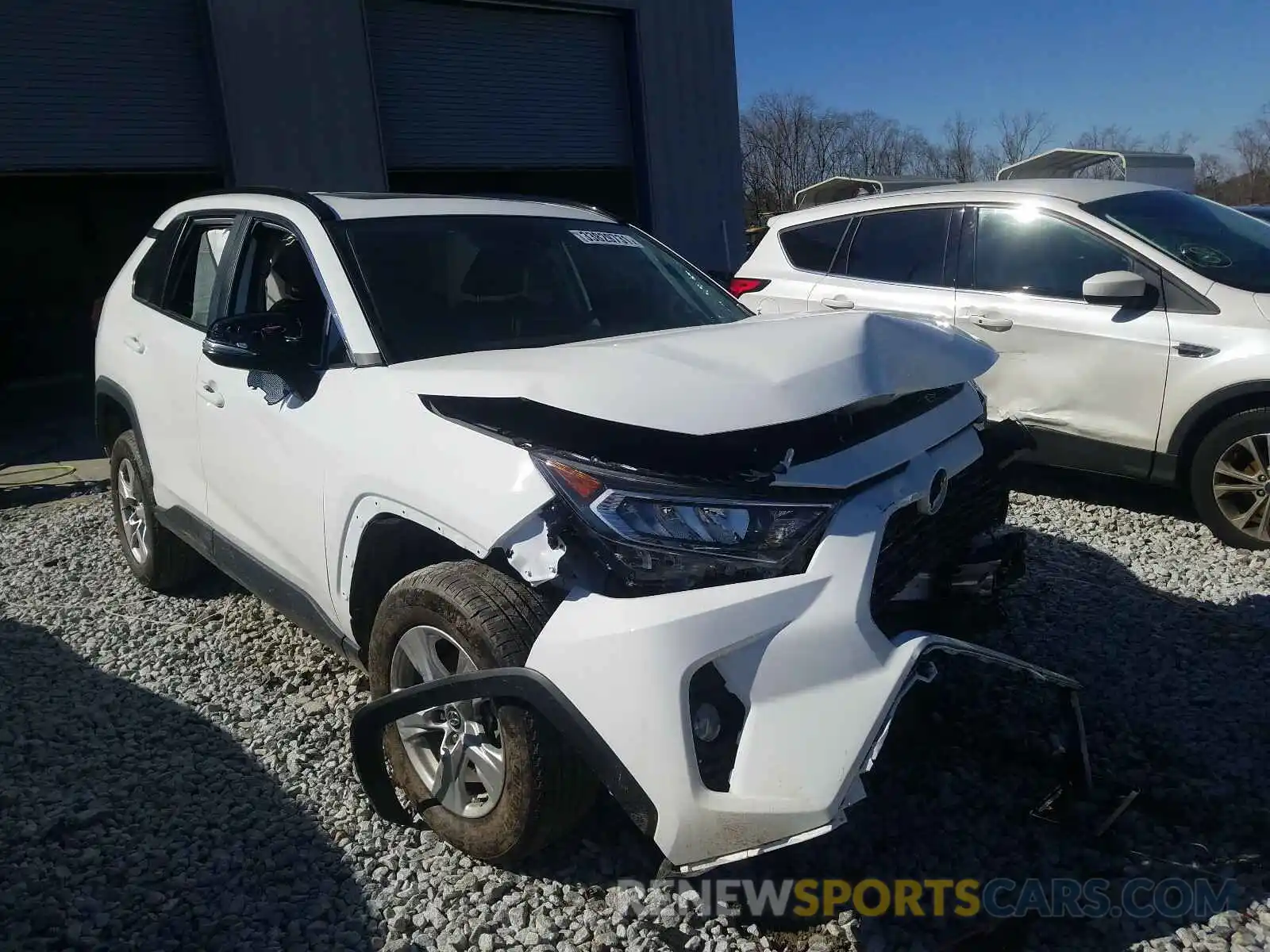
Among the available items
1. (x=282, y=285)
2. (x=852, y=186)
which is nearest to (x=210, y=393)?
(x=282, y=285)

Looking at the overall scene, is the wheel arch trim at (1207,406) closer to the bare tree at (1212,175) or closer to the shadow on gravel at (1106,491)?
the shadow on gravel at (1106,491)

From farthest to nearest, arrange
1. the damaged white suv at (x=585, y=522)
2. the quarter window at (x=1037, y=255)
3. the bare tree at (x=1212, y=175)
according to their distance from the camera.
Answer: the bare tree at (x=1212, y=175) → the quarter window at (x=1037, y=255) → the damaged white suv at (x=585, y=522)

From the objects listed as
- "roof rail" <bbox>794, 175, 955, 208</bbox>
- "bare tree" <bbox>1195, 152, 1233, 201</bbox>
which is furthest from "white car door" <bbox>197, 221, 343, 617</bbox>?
"bare tree" <bbox>1195, 152, 1233, 201</bbox>

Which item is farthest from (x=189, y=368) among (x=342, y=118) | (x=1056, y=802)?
(x=342, y=118)

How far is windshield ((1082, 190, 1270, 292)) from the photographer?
4.90 metres

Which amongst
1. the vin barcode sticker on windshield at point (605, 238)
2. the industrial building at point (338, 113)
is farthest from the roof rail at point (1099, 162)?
the vin barcode sticker on windshield at point (605, 238)

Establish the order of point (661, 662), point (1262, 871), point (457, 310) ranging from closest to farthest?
1. point (661, 662)
2. point (1262, 871)
3. point (457, 310)

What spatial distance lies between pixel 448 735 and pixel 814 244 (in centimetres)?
474

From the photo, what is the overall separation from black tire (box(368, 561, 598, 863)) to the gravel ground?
0.23 metres

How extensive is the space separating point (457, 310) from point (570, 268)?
1.91 feet

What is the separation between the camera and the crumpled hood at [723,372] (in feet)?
7.38

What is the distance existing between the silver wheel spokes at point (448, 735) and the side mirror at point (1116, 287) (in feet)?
12.6

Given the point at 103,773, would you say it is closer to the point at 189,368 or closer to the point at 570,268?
the point at 189,368

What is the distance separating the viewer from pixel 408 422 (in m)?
2.57
